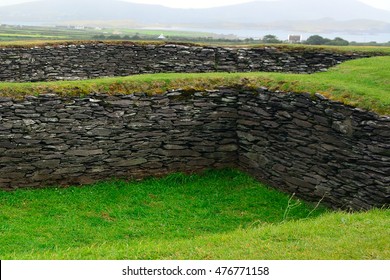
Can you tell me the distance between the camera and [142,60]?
17438 millimetres

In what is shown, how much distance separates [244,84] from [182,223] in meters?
4.08

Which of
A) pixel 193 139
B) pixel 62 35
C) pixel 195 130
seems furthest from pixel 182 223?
pixel 62 35

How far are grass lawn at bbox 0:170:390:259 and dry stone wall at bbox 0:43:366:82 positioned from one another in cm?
666

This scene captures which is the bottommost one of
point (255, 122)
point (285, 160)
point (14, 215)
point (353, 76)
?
point (14, 215)

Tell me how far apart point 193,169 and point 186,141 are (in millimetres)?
711

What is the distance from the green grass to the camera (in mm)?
9633

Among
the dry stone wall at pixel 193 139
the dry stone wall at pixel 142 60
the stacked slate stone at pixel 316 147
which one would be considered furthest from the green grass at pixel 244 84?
the dry stone wall at pixel 142 60

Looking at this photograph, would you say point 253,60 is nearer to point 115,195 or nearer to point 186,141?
point 186,141

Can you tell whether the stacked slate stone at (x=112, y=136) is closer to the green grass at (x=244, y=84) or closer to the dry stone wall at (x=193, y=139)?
the dry stone wall at (x=193, y=139)

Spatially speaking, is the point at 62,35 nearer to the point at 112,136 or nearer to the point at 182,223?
the point at 112,136

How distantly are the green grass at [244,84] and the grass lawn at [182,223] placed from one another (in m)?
2.20

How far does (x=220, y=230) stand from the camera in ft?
28.6

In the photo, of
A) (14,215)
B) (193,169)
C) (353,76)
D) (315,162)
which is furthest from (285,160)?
(14,215)

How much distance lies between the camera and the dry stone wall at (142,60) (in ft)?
54.8
